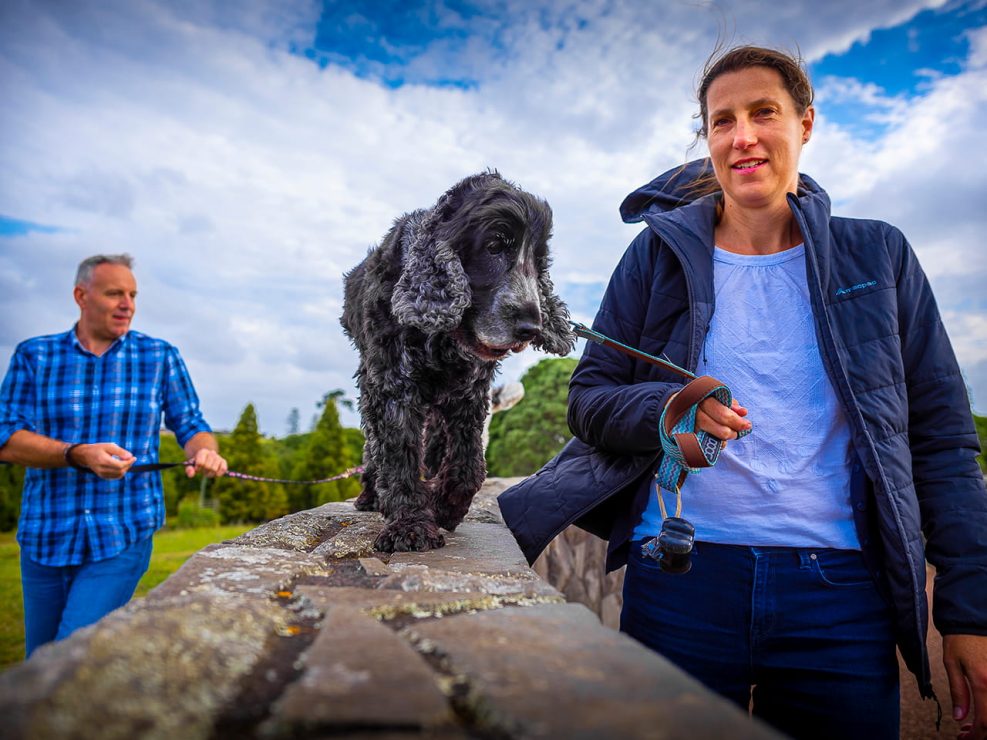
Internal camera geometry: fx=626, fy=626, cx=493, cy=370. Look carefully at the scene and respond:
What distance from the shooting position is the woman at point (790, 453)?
1994 millimetres

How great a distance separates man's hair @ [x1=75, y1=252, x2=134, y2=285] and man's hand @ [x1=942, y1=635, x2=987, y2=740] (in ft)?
15.2

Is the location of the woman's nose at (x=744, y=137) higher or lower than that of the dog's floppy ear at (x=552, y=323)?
higher

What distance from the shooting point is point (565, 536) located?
6.23 meters

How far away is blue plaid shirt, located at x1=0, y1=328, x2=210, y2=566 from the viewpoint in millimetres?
3615

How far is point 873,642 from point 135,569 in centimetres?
393

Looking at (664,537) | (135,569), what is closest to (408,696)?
(664,537)

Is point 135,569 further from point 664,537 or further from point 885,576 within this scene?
point 885,576

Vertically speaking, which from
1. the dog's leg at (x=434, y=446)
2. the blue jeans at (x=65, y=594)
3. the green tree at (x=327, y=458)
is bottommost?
the green tree at (x=327, y=458)

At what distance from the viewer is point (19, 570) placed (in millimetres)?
12461

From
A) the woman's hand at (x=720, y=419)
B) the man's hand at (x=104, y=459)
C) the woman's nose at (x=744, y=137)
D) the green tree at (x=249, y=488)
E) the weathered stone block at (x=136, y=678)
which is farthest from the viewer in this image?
the green tree at (x=249, y=488)

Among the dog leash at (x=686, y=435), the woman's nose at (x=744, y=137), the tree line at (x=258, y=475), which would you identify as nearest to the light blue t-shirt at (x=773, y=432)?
the dog leash at (x=686, y=435)

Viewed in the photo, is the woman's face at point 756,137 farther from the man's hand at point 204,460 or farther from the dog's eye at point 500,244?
the man's hand at point 204,460

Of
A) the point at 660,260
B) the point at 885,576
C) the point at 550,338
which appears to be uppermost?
the point at 660,260

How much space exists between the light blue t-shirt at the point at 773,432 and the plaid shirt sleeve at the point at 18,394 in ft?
11.7
